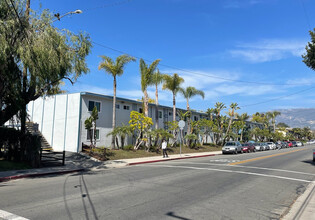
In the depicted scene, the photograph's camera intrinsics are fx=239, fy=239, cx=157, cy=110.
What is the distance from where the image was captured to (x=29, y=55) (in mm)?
11445

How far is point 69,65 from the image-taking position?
43.3ft

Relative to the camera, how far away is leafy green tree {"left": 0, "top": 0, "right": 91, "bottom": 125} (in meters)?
11.4

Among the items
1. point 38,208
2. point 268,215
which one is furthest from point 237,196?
point 38,208

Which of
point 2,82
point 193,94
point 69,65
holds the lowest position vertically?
point 2,82

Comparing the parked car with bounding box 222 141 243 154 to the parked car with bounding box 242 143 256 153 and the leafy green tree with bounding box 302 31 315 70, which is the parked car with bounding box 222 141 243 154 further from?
the leafy green tree with bounding box 302 31 315 70

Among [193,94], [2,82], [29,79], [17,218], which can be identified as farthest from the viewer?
[193,94]

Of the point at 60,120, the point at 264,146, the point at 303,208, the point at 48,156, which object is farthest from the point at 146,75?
the point at 264,146

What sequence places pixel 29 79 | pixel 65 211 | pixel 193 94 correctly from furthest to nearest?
pixel 193 94 < pixel 29 79 < pixel 65 211

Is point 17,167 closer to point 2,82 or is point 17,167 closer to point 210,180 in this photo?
point 2,82

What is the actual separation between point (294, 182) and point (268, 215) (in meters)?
5.45

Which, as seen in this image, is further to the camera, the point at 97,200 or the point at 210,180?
the point at 210,180

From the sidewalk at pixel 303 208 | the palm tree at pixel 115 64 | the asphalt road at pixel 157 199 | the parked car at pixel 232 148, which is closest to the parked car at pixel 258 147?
the parked car at pixel 232 148

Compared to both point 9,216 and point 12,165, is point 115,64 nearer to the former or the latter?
point 12,165

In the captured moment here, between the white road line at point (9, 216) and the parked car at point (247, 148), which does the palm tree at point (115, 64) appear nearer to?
the white road line at point (9, 216)
